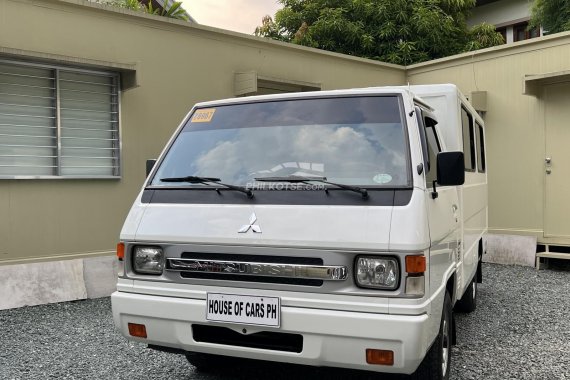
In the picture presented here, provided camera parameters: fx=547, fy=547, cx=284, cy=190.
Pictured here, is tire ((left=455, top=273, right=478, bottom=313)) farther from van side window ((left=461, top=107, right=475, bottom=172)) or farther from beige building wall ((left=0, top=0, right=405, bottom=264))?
beige building wall ((left=0, top=0, right=405, bottom=264))

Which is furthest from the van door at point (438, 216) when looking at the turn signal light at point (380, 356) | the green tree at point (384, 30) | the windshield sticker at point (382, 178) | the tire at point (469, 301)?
the green tree at point (384, 30)

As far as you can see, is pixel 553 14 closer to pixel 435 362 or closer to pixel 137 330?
pixel 435 362

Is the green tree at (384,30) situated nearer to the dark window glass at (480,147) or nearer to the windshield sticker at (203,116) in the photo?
the dark window glass at (480,147)

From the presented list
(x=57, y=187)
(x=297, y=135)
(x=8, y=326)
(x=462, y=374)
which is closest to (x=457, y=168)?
(x=297, y=135)

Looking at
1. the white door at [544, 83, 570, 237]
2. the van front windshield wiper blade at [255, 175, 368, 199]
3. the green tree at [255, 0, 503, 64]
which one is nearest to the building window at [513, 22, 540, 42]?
the green tree at [255, 0, 503, 64]

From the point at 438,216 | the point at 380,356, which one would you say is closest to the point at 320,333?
the point at 380,356

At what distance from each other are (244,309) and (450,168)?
4.87 feet

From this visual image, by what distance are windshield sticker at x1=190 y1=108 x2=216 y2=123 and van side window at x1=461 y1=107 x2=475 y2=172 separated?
250 centimetres

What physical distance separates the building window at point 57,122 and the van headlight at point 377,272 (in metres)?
4.88

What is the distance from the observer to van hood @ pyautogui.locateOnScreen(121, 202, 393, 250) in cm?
294

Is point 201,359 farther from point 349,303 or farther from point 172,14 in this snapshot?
point 172,14

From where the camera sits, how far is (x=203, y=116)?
399 cm

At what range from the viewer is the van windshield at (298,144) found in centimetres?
331

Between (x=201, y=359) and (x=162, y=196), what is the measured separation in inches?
53.1
